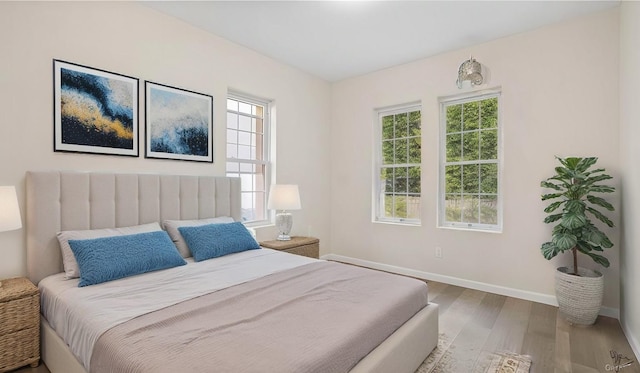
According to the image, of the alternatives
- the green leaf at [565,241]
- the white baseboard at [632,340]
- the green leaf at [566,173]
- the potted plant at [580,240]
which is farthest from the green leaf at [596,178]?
the white baseboard at [632,340]

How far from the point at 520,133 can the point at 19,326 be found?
438cm

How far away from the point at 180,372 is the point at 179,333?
0.96 ft

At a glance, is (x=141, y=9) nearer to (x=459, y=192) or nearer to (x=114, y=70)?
(x=114, y=70)

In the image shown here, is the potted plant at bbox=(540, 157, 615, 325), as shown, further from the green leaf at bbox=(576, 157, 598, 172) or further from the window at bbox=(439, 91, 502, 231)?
the window at bbox=(439, 91, 502, 231)

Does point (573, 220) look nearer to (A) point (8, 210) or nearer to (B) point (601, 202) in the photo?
(B) point (601, 202)

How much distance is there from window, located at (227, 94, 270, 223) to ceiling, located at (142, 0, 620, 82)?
70 centimetres

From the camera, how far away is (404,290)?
2.05m

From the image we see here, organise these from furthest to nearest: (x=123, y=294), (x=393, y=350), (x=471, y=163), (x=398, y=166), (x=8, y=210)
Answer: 1. (x=398, y=166)
2. (x=471, y=163)
3. (x=8, y=210)
4. (x=123, y=294)
5. (x=393, y=350)

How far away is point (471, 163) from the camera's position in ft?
12.3

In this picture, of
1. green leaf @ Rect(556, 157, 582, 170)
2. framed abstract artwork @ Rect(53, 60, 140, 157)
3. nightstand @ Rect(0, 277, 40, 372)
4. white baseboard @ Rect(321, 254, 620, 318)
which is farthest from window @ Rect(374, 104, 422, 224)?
nightstand @ Rect(0, 277, 40, 372)

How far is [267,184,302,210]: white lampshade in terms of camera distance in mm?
Result: 3703

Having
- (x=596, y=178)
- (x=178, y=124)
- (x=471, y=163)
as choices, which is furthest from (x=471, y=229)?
(x=178, y=124)

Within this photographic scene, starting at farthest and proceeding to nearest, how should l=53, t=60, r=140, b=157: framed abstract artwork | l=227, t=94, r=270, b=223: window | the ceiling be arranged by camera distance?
l=227, t=94, r=270, b=223: window, the ceiling, l=53, t=60, r=140, b=157: framed abstract artwork

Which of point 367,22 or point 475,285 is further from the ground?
point 367,22
